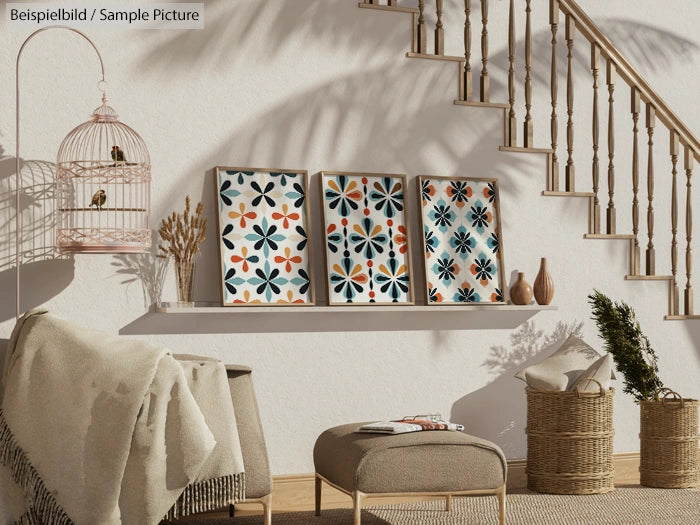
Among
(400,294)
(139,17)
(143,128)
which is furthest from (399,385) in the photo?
(139,17)

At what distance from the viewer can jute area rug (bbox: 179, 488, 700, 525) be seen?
4328mm

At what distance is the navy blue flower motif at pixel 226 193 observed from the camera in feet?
15.1

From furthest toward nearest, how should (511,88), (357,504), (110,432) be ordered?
(511,88) < (357,504) < (110,432)

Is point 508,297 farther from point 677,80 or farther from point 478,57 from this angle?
point 677,80

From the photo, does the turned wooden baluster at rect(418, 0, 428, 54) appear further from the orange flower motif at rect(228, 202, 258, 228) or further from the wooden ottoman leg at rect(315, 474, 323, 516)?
the wooden ottoman leg at rect(315, 474, 323, 516)

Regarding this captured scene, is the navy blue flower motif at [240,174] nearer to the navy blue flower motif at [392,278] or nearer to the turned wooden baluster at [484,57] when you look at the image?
the navy blue flower motif at [392,278]

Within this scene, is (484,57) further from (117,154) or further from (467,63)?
(117,154)

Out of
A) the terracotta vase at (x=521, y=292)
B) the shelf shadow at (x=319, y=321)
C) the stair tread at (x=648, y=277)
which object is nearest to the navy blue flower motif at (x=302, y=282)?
the shelf shadow at (x=319, y=321)

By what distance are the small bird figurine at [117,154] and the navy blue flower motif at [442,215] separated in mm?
1589

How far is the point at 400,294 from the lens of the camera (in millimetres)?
4855

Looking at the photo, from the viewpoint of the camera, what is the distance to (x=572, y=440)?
4.72m

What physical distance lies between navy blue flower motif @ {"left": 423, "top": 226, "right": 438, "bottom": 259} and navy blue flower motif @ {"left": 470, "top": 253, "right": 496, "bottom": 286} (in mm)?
242

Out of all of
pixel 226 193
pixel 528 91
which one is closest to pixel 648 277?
pixel 528 91

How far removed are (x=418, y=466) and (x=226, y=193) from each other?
1.63 m
